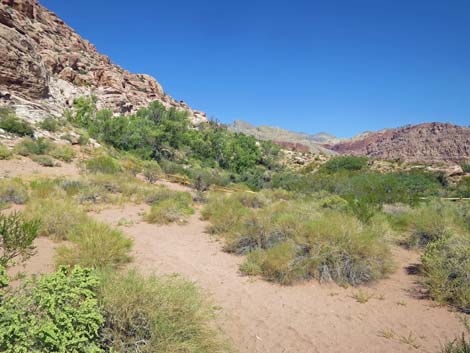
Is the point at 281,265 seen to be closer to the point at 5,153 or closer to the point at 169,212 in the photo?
the point at 169,212

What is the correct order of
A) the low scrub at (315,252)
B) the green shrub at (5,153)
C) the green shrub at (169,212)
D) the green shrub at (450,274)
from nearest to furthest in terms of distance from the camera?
the green shrub at (450,274), the low scrub at (315,252), the green shrub at (169,212), the green shrub at (5,153)

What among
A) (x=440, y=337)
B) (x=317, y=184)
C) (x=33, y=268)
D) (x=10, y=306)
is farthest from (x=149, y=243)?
(x=317, y=184)

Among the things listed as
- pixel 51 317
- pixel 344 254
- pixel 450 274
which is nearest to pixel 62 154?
pixel 344 254

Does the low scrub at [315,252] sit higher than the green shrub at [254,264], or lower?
higher

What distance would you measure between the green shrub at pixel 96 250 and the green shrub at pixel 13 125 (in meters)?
18.9

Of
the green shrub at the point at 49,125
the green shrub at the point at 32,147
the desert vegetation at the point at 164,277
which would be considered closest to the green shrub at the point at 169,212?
the desert vegetation at the point at 164,277

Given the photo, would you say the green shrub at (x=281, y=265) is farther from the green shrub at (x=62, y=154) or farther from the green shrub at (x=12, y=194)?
the green shrub at (x=62, y=154)

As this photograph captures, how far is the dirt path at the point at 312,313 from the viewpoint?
378cm

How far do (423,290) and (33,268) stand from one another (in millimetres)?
7524

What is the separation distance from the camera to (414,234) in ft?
28.0

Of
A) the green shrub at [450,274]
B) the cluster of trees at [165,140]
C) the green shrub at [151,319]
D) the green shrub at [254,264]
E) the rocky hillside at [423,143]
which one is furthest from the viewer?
the rocky hillside at [423,143]

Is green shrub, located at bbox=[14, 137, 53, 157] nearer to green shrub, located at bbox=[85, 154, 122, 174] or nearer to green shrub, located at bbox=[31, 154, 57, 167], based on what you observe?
green shrub, located at bbox=[31, 154, 57, 167]

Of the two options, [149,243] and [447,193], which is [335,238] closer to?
[149,243]

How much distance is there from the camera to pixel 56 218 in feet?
23.3
